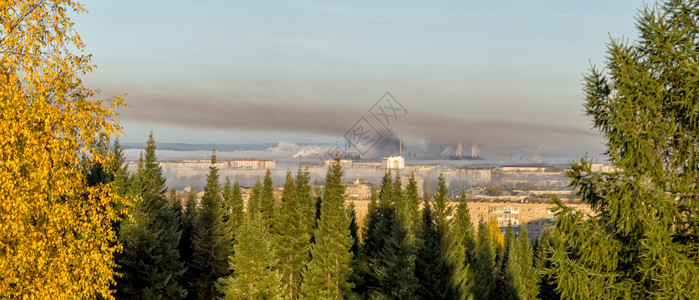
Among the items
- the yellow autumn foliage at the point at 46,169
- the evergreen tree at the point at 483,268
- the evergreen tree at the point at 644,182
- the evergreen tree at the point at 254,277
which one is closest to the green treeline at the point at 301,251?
the evergreen tree at the point at 254,277

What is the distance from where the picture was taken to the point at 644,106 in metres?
12.0

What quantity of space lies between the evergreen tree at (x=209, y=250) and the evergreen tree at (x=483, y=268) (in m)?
23.8

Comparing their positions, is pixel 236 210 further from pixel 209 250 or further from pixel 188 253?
pixel 209 250

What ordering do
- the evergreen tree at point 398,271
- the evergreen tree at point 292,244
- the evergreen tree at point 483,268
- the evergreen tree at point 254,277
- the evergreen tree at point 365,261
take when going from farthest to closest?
1. the evergreen tree at point 483,268
2. the evergreen tree at point 292,244
3. the evergreen tree at point 365,261
4. the evergreen tree at point 398,271
5. the evergreen tree at point 254,277

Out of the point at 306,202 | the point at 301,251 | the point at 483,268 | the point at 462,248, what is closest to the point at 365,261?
the point at 301,251

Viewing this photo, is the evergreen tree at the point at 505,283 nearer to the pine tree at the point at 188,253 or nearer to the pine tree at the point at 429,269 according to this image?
the pine tree at the point at 429,269

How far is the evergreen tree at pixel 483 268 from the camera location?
60953 millimetres

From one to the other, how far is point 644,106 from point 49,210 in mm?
12213

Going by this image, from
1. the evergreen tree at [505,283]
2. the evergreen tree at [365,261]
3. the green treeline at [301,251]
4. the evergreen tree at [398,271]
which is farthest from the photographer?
the evergreen tree at [505,283]

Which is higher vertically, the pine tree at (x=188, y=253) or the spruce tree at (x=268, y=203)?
the spruce tree at (x=268, y=203)

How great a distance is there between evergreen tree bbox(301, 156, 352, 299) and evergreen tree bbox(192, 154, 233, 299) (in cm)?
706

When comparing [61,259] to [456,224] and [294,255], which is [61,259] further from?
[456,224]

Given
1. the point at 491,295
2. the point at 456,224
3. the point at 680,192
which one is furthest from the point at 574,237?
the point at 491,295

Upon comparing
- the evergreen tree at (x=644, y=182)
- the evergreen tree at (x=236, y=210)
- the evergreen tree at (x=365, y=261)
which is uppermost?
the evergreen tree at (x=644, y=182)
